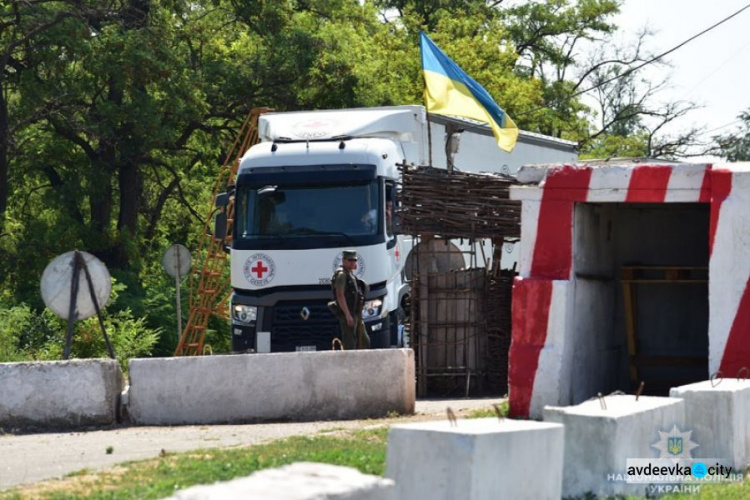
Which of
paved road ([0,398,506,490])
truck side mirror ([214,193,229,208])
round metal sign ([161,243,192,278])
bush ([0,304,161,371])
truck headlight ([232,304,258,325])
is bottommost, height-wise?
paved road ([0,398,506,490])

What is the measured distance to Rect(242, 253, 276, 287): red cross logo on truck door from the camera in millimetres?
19875

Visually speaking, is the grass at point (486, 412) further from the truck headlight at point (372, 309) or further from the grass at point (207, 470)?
the truck headlight at point (372, 309)

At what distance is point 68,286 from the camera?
51.6ft

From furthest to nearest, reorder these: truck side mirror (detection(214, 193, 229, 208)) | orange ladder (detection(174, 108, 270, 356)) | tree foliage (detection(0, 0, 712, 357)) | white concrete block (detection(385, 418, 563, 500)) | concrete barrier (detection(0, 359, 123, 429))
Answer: tree foliage (detection(0, 0, 712, 357))
orange ladder (detection(174, 108, 270, 356))
truck side mirror (detection(214, 193, 229, 208))
concrete barrier (detection(0, 359, 123, 429))
white concrete block (detection(385, 418, 563, 500))

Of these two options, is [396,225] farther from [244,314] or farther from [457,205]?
[244,314]

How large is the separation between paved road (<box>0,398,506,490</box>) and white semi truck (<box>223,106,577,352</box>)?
13.9 ft

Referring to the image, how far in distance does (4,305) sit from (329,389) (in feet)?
58.5

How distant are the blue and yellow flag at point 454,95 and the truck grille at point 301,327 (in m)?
3.26

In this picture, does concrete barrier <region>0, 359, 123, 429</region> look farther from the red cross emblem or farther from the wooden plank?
the wooden plank

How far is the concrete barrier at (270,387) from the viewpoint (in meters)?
15.0

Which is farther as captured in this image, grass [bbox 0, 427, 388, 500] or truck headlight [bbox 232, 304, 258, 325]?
truck headlight [bbox 232, 304, 258, 325]

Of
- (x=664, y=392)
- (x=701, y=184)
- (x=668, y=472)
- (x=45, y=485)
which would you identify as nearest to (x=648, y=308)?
(x=664, y=392)

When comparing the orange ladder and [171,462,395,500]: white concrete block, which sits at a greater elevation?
the orange ladder


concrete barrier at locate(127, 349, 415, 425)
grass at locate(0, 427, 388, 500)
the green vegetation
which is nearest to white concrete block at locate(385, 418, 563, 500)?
the green vegetation
